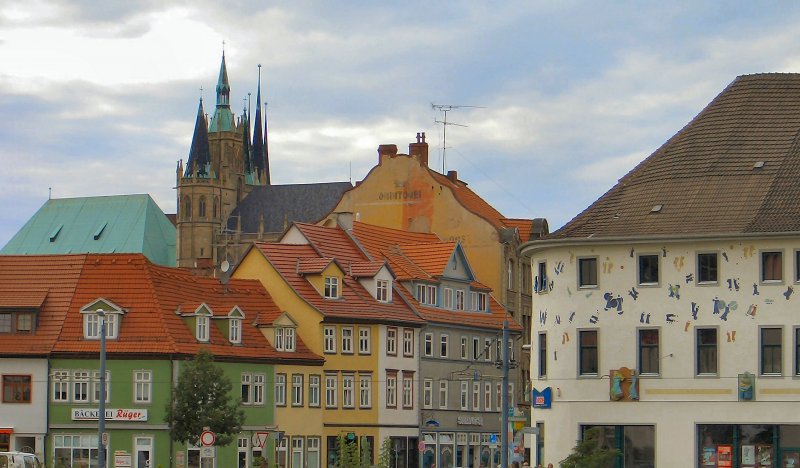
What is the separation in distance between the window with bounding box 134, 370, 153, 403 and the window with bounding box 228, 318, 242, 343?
18.1 ft

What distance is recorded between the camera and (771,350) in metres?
60.9

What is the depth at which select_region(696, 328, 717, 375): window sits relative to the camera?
61.7 meters

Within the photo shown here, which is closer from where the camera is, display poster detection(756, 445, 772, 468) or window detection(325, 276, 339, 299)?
display poster detection(756, 445, 772, 468)

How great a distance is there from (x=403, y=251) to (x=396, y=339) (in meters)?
10.2

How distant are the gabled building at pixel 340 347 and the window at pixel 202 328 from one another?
15.3 feet

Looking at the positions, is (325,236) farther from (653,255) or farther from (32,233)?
(32,233)

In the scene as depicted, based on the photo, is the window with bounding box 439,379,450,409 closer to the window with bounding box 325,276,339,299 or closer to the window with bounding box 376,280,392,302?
the window with bounding box 376,280,392,302

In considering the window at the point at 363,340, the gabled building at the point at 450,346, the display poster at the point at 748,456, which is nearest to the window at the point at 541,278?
the display poster at the point at 748,456

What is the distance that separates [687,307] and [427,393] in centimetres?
3126

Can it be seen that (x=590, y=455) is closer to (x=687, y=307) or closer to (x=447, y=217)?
(x=687, y=307)

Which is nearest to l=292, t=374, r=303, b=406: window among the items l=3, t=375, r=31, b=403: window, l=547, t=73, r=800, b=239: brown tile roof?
l=3, t=375, r=31, b=403: window

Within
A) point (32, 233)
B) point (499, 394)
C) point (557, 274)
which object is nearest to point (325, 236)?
point (499, 394)

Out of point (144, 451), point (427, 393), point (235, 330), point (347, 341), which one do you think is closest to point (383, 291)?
point (347, 341)

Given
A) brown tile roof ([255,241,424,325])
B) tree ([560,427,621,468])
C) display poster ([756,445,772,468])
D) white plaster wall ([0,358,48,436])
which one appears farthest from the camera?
brown tile roof ([255,241,424,325])
